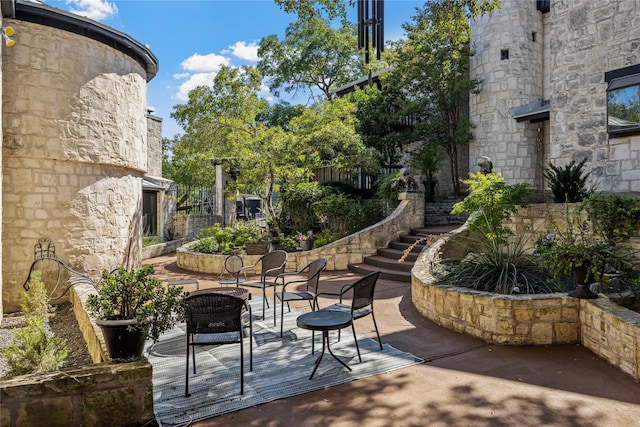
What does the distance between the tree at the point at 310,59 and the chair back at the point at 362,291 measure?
19.2 metres

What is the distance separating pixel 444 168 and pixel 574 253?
37.0 feet

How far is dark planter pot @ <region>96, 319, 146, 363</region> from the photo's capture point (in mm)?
3227

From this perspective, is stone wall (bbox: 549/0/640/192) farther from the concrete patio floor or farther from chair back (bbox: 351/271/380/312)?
chair back (bbox: 351/271/380/312)

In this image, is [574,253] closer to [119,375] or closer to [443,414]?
[443,414]

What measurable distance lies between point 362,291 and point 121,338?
2235 mm

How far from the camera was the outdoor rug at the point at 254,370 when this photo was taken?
335 centimetres

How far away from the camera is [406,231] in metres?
10.8

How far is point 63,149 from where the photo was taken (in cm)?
688

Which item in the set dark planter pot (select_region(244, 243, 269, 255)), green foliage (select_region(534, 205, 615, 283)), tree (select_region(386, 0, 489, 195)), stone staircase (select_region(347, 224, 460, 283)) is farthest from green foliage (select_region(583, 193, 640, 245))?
tree (select_region(386, 0, 489, 195))

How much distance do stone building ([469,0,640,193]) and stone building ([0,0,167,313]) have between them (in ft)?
30.4

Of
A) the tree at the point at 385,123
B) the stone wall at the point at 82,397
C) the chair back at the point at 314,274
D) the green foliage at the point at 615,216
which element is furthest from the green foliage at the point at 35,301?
the tree at the point at 385,123

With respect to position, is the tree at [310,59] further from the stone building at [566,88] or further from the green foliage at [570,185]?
the green foliage at [570,185]

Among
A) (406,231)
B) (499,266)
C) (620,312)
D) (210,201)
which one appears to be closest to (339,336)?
(499,266)

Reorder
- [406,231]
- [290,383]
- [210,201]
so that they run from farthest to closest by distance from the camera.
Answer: [210,201] < [406,231] < [290,383]
